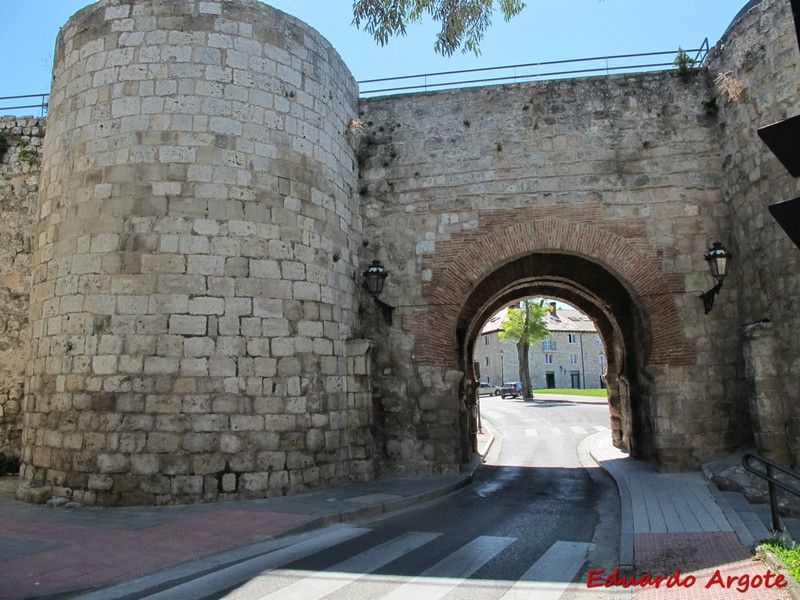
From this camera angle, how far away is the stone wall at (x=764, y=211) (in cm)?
808

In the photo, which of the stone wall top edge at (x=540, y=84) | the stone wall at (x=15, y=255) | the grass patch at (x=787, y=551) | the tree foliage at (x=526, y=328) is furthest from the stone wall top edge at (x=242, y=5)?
the tree foliage at (x=526, y=328)

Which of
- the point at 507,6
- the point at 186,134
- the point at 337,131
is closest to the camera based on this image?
the point at 507,6

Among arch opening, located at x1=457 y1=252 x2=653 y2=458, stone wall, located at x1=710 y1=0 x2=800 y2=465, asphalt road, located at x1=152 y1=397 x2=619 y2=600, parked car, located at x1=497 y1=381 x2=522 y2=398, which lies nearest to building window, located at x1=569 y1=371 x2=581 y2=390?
parked car, located at x1=497 y1=381 x2=522 y2=398

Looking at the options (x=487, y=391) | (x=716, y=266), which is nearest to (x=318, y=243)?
(x=716, y=266)

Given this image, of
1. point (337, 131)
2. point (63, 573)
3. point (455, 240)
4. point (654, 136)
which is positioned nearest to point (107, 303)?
point (63, 573)

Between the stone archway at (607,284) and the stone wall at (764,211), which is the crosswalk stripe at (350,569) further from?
the stone wall at (764,211)

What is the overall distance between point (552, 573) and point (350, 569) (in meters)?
1.68

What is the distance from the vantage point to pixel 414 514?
24.2 ft

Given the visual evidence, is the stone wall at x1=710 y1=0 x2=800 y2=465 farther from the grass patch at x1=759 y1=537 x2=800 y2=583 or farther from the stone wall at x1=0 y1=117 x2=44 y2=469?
the stone wall at x1=0 y1=117 x2=44 y2=469

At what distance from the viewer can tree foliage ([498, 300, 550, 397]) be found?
39281 mm

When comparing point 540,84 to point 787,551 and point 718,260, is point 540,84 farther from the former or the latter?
point 787,551

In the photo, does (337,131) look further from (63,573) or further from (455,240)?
(63,573)

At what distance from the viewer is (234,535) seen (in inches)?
231

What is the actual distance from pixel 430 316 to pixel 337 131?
11.5 ft
